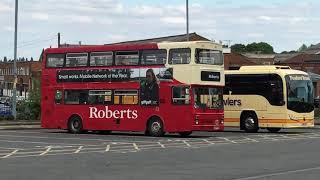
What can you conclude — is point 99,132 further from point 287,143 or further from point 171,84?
point 287,143

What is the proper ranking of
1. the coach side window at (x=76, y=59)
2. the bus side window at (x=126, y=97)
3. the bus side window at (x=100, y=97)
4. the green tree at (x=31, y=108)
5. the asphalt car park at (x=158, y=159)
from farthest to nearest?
1. the green tree at (x=31, y=108)
2. the coach side window at (x=76, y=59)
3. the bus side window at (x=100, y=97)
4. the bus side window at (x=126, y=97)
5. the asphalt car park at (x=158, y=159)

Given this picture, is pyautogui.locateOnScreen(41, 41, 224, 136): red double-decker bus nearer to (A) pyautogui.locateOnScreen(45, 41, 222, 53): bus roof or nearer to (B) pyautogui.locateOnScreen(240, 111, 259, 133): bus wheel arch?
(A) pyautogui.locateOnScreen(45, 41, 222, 53): bus roof

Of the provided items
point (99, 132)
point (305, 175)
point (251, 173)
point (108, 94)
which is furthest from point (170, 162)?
point (99, 132)

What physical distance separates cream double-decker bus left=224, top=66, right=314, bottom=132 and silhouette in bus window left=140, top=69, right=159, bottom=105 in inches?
250

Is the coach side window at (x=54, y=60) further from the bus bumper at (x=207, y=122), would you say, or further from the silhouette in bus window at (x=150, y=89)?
the bus bumper at (x=207, y=122)

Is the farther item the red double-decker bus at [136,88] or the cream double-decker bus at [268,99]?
the cream double-decker bus at [268,99]

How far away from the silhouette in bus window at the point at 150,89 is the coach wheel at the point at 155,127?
0.81m

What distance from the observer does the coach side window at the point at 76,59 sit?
3109 cm

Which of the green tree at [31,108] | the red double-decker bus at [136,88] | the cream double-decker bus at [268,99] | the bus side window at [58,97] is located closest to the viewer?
the red double-decker bus at [136,88]

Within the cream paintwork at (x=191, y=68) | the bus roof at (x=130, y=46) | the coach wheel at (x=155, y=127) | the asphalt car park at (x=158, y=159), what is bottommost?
the asphalt car park at (x=158, y=159)

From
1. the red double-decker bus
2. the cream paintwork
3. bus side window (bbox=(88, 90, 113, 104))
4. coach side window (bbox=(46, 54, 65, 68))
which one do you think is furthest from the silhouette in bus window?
coach side window (bbox=(46, 54, 65, 68))

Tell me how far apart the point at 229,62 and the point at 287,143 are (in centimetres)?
7535

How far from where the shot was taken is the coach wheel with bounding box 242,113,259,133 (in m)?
33.0

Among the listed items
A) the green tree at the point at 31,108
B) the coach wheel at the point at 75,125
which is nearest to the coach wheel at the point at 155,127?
the coach wheel at the point at 75,125
